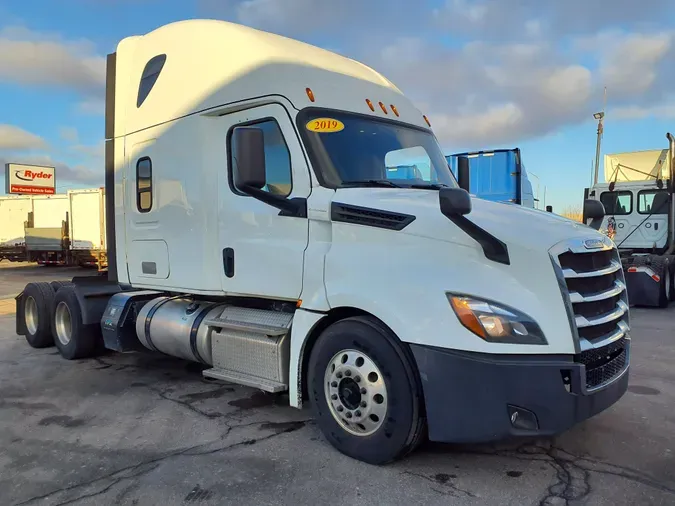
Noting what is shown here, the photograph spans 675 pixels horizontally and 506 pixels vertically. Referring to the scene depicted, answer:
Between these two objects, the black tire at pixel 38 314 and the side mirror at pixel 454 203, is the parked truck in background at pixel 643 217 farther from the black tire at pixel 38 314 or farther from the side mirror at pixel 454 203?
the black tire at pixel 38 314

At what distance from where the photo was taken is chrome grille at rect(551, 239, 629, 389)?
11.3ft

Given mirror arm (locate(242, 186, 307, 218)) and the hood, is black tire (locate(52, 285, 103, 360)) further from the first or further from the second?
the hood

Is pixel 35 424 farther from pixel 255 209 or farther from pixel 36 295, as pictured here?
pixel 36 295

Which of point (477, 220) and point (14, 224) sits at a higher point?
→ point (14, 224)

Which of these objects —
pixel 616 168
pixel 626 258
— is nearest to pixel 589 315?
pixel 626 258

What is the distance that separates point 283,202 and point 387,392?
166cm

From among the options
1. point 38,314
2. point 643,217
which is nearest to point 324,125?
point 38,314

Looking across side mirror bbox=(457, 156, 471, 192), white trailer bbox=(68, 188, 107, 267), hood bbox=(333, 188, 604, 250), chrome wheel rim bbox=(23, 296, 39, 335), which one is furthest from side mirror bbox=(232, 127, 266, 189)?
white trailer bbox=(68, 188, 107, 267)

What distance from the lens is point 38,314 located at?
8.05 m

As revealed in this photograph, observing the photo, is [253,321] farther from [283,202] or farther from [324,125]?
[324,125]

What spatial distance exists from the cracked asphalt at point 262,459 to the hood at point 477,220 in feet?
5.16

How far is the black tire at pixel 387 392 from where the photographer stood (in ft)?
11.9

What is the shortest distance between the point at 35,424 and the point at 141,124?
308cm

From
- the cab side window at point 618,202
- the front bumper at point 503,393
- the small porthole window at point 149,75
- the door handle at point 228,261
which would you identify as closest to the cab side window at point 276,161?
the door handle at point 228,261
